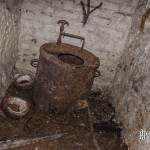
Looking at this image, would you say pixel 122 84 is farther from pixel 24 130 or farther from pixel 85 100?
pixel 24 130

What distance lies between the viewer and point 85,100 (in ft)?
16.1

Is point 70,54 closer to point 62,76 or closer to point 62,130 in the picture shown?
point 62,76

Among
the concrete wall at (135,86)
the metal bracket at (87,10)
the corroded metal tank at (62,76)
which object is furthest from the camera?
the metal bracket at (87,10)

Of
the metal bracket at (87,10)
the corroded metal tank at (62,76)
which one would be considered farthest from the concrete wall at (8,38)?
the metal bracket at (87,10)

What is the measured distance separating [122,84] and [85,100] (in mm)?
631

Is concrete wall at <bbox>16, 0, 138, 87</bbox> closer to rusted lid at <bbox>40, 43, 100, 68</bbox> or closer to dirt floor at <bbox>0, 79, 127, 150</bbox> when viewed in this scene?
rusted lid at <bbox>40, 43, 100, 68</bbox>

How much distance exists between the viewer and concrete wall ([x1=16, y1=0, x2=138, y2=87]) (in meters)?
4.70

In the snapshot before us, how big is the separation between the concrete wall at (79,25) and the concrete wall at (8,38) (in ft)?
0.66

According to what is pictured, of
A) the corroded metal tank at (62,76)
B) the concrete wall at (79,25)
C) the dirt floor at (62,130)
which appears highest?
the concrete wall at (79,25)

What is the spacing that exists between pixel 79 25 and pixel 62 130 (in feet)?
5.36

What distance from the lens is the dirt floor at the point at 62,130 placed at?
12.4ft

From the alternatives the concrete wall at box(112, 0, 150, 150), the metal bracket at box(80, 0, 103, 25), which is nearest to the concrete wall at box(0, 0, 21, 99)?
the metal bracket at box(80, 0, 103, 25)

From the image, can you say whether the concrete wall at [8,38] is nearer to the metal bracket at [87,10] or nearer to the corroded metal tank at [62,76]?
the corroded metal tank at [62,76]

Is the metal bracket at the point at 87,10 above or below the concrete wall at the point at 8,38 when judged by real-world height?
above
